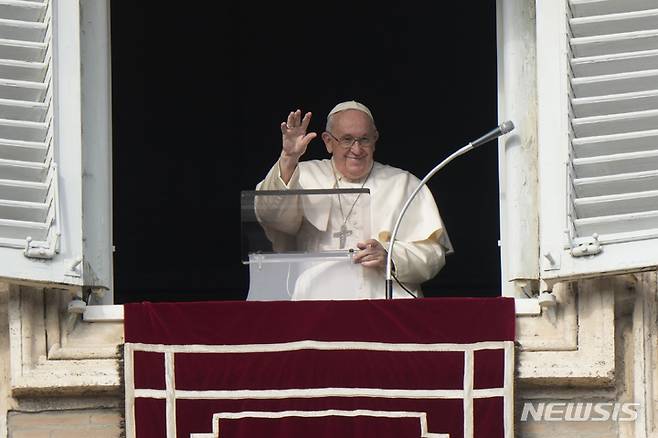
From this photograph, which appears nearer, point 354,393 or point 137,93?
point 354,393

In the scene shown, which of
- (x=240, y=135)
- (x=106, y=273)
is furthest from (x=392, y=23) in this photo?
(x=106, y=273)

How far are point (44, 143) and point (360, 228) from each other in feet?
3.89

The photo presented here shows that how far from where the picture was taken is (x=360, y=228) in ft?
28.6

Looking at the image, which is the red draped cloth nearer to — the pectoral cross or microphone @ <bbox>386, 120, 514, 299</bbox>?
microphone @ <bbox>386, 120, 514, 299</bbox>

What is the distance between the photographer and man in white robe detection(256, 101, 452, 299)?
8.60 m

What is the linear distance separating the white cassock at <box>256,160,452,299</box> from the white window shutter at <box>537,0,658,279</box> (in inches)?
31.1

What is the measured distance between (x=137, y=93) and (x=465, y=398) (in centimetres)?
404

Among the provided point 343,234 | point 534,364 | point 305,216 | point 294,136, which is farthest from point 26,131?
point 534,364

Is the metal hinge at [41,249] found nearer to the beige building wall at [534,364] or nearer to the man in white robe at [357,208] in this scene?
the beige building wall at [534,364]

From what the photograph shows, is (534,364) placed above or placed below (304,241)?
below

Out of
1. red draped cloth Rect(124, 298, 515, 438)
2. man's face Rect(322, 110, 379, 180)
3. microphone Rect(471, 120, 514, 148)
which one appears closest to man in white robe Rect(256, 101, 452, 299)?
man's face Rect(322, 110, 379, 180)

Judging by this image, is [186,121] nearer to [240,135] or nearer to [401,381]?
[240,135]

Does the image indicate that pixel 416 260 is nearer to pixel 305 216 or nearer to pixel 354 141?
pixel 305 216

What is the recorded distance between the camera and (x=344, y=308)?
8.09m
